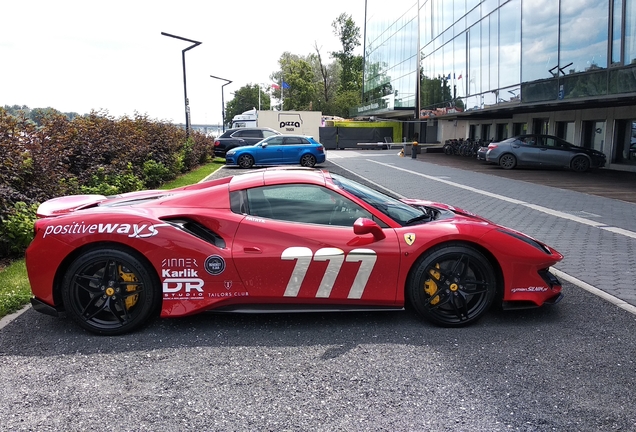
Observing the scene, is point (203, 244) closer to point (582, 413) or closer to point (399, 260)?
point (399, 260)

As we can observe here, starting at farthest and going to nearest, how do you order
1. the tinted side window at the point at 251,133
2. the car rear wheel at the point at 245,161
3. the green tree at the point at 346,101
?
the green tree at the point at 346,101
the tinted side window at the point at 251,133
the car rear wheel at the point at 245,161

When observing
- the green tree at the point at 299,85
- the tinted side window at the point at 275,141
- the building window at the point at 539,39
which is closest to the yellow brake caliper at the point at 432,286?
the building window at the point at 539,39

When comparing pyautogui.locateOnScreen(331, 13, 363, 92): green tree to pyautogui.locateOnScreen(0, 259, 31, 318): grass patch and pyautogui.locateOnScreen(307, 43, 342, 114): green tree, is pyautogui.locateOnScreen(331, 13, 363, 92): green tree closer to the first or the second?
pyautogui.locateOnScreen(307, 43, 342, 114): green tree

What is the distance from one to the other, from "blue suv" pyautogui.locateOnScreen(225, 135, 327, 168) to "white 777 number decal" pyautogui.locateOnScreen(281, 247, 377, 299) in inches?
755

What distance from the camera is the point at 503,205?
1160cm

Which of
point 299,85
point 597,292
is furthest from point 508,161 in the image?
point 299,85

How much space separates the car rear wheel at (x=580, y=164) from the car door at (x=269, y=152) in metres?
11.6

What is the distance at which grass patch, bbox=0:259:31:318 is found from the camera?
496cm

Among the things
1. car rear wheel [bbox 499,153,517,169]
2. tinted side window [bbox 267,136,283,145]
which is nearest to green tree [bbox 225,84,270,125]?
tinted side window [bbox 267,136,283,145]

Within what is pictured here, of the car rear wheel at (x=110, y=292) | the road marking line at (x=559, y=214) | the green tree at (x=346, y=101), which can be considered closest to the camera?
the car rear wheel at (x=110, y=292)

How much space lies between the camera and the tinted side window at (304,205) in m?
4.53

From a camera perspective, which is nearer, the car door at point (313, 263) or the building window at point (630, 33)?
the car door at point (313, 263)

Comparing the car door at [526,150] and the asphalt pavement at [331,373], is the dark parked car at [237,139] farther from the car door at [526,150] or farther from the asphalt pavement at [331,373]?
the asphalt pavement at [331,373]

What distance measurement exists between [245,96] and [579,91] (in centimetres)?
11474
